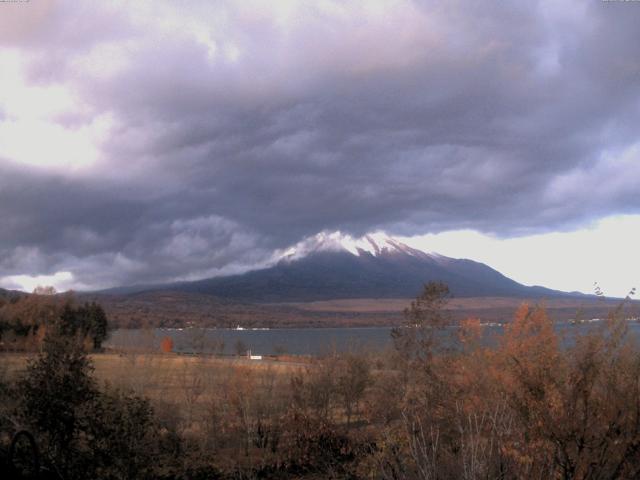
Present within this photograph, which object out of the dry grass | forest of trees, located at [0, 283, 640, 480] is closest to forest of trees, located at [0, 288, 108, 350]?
the dry grass

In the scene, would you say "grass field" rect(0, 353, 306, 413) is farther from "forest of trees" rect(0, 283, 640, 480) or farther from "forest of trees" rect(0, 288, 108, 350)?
Answer: "forest of trees" rect(0, 288, 108, 350)

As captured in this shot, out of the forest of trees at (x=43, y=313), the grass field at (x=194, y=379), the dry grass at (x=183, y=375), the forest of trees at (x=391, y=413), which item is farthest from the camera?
the forest of trees at (x=43, y=313)

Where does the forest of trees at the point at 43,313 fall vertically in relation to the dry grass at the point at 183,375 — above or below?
above

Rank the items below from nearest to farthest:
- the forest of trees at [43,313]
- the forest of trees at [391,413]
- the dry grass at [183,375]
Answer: the forest of trees at [391,413], the dry grass at [183,375], the forest of trees at [43,313]

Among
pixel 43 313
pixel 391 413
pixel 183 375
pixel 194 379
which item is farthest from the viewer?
pixel 43 313

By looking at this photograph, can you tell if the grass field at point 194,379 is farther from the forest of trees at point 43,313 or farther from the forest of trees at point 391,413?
the forest of trees at point 43,313

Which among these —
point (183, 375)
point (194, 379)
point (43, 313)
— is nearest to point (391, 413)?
point (194, 379)

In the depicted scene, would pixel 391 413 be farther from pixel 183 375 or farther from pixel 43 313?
pixel 43 313

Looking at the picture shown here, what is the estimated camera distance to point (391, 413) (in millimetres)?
18547

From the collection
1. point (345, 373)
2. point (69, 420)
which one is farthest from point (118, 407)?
point (345, 373)

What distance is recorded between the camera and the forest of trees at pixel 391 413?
22.3ft

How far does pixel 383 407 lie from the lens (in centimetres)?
1822

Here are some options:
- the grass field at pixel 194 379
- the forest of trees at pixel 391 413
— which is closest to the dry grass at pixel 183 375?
the grass field at pixel 194 379

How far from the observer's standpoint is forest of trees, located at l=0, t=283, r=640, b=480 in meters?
6.80
